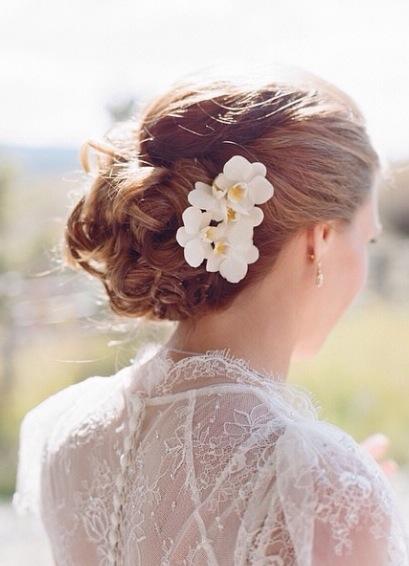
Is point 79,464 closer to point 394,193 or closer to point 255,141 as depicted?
point 255,141

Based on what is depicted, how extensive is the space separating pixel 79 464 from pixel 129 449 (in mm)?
93

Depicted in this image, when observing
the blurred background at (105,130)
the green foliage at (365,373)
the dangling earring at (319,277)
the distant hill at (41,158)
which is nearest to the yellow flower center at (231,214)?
the dangling earring at (319,277)

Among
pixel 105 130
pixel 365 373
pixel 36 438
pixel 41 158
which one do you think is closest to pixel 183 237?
pixel 36 438

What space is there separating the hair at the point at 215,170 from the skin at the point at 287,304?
0.05ft

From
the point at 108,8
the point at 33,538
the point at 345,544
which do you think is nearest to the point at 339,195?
the point at 345,544

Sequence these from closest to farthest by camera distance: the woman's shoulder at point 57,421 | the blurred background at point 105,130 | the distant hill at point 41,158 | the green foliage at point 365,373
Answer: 1. the woman's shoulder at point 57,421
2. the blurred background at point 105,130
3. the distant hill at point 41,158
4. the green foliage at point 365,373

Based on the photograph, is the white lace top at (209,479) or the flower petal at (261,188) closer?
the white lace top at (209,479)

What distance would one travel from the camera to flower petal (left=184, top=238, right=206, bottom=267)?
91 cm

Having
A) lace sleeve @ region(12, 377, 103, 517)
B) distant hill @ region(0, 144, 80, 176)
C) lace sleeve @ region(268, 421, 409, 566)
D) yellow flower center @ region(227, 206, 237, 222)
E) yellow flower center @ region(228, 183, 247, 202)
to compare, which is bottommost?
lace sleeve @ region(12, 377, 103, 517)

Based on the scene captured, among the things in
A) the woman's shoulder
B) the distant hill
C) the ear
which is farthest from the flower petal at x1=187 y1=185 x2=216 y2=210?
the distant hill

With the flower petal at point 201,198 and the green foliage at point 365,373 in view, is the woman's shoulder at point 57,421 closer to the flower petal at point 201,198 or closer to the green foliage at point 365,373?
the flower petal at point 201,198

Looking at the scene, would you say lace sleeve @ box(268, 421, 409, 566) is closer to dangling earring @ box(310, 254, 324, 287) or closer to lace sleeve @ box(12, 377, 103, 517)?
dangling earring @ box(310, 254, 324, 287)

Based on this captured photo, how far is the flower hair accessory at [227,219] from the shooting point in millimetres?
889

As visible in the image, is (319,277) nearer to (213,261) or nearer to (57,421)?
(213,261)
